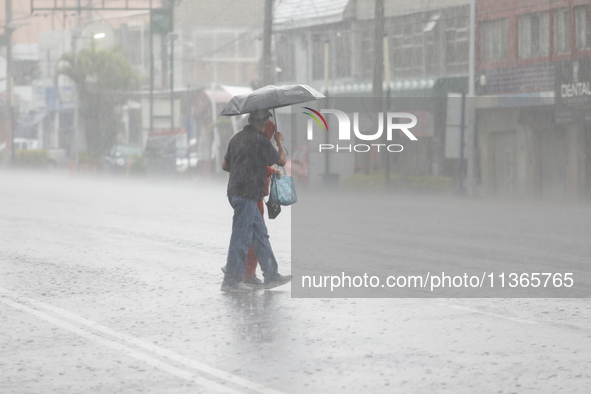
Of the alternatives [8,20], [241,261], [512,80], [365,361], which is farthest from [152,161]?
[365,361]

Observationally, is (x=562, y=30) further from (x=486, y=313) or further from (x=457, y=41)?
(x=486, y=313)

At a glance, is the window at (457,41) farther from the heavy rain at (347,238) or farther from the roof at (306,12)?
the roof at (306,12)

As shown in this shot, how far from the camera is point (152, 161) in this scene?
162 feet

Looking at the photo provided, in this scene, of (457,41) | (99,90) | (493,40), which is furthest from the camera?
(99,90)

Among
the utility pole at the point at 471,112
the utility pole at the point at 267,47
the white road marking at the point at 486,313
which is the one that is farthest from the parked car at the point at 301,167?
the white road marking at the point at 486,313

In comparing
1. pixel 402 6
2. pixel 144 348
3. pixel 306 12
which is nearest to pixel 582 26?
pixel 402 6

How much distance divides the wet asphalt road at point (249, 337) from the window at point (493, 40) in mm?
26372

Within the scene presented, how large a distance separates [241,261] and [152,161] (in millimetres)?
39825

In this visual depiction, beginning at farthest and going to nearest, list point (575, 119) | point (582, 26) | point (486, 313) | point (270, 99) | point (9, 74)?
point (9, 74)
point (582, 26)
point (575, 119)
point (270, 99)
point (486, 313)

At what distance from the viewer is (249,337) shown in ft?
25.4

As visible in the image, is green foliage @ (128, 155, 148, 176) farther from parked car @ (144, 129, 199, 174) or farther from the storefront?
the storefront

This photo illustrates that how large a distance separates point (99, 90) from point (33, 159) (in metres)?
6.90

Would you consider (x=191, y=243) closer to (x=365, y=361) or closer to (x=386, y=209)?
(x=365, y=361)

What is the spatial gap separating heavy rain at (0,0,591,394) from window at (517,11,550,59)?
7cm
